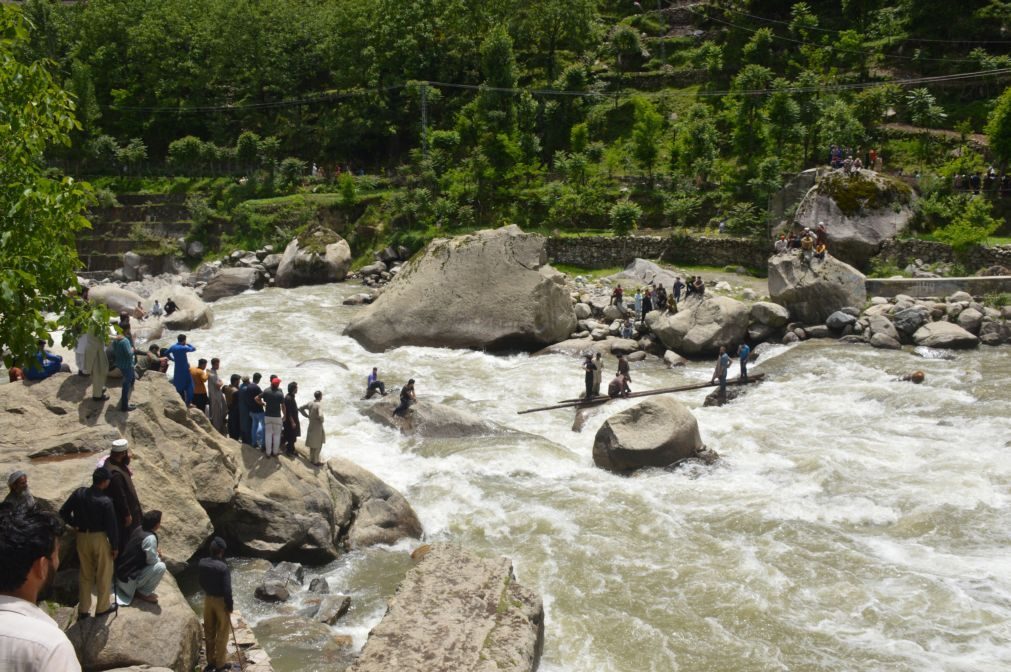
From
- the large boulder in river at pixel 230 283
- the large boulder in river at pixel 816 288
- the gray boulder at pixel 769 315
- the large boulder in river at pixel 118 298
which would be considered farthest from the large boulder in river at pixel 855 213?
the large boulder in river at pixel 118 298

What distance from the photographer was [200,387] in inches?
619

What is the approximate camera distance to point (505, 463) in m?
17.8

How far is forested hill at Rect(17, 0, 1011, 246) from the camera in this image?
44.3 metres

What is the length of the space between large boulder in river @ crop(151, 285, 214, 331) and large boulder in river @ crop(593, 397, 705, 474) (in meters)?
18.6

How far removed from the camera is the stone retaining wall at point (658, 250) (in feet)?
121

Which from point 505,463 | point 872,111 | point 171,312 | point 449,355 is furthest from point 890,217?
point 171,312

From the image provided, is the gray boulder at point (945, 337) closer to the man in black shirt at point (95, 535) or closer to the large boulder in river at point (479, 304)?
the large boulder in river at point (479, 304)

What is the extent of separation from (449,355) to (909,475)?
1467 cm

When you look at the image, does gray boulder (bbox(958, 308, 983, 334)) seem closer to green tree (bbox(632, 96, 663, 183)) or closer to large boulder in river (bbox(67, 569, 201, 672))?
green tree (bbox(632, 96, 663, 183))

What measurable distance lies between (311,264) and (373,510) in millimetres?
26274

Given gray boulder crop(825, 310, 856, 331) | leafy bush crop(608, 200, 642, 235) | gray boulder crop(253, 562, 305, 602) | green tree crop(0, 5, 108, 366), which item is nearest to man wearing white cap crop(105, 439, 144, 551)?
green tree crop(0, 5, 108, 366)

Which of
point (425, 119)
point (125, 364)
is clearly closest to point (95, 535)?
point (125, 364)

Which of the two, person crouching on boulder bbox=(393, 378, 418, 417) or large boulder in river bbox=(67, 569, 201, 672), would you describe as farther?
person crouching on boulder bbox=(393, 378, 418, 417)

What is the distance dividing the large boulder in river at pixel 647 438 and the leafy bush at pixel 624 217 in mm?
23033
